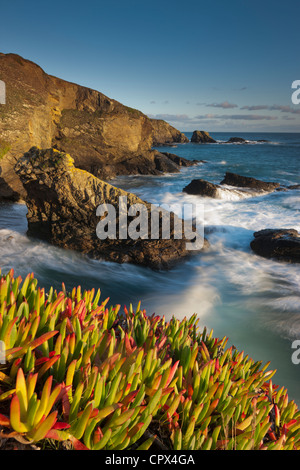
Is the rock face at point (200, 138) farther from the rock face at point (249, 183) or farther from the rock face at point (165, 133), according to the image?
the rock face at point (249, 183)

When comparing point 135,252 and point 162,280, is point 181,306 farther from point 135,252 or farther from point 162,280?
point 135,252

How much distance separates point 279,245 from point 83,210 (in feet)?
18.8

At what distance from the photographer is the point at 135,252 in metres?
7.35

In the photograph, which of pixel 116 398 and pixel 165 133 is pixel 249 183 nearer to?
pixel 116 398

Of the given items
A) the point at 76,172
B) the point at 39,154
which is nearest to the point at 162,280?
the point at 76,172

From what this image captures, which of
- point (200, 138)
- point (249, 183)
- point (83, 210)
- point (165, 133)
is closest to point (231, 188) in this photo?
point (249, 183)

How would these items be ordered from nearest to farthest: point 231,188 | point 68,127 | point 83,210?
point 83,210, point 231,188, point 68,127

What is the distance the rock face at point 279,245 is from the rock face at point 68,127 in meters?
10.2

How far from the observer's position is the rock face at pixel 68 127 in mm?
13523

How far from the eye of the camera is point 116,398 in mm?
1461

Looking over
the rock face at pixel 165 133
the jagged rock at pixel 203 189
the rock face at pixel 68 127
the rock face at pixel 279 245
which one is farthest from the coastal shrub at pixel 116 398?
the rock face at pixel 165 133

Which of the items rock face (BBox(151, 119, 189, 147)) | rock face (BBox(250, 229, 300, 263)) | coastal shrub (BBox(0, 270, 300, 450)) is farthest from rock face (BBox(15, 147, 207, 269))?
rock face (BBox(151, 119, 189, 147))
